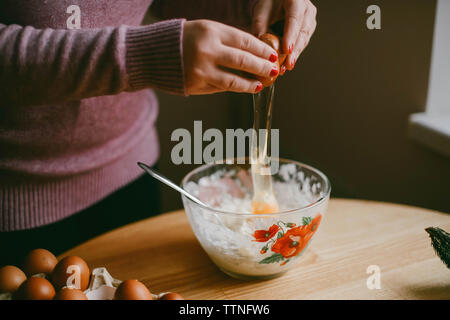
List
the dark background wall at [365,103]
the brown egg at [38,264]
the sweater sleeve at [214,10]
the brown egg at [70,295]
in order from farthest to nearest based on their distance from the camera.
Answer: the dark background wall at [365,103] < the sweater sleeve at [214,10] < the brown egg at [38,264] < the brown egg at [70,295]

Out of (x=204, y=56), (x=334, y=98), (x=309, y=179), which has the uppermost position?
(x=204, y=56)

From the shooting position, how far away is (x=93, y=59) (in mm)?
574

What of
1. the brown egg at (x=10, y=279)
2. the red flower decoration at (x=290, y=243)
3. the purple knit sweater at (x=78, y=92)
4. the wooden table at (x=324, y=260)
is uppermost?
the purple knit sweater at (x=78, y=92)

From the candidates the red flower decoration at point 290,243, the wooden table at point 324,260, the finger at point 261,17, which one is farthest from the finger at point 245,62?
the wooden table at point 324,260

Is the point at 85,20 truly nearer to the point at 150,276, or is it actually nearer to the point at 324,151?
the point at 150,276

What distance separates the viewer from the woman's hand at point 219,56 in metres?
0.54

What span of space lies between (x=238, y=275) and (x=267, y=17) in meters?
0.47

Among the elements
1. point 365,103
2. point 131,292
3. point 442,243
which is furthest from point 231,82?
point 365,103

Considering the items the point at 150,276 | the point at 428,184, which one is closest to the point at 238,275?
the point at 150,276

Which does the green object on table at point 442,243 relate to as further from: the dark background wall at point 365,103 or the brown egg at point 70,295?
the dark background wall at point 365,103

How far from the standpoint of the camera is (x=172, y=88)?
1.92ft

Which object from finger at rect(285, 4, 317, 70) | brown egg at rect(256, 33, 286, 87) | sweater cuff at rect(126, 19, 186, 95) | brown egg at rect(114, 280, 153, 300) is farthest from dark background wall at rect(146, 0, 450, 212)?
brown egg at rect(114, 280, 153, 300)

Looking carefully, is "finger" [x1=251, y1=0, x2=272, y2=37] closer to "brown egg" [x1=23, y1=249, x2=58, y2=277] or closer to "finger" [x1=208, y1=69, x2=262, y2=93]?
"finger" [x1=208, y1=69, x2=262, y2=93]
